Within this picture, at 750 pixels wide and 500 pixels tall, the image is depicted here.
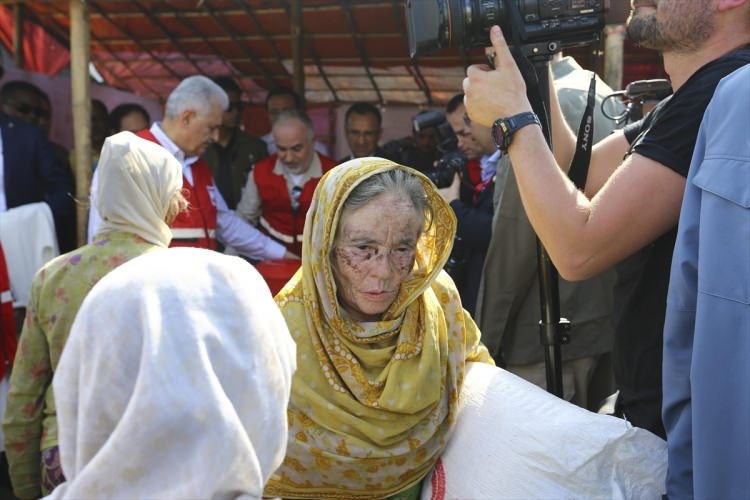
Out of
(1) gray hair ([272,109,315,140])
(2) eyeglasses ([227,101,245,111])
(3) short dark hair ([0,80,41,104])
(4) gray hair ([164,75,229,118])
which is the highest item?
(3) short dark hair ([0,80,41,104])

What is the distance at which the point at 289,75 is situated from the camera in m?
7.15

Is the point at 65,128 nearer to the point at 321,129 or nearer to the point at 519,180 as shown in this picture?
the point at 321,129

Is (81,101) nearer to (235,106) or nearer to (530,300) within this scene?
(235,106)

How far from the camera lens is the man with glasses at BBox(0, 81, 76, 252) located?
4438mm

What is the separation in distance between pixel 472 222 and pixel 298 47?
3270 mm

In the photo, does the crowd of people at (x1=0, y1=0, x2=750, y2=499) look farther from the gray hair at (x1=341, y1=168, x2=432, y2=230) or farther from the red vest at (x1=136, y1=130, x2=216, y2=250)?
the red vest at (x1=136, y1=130, x2=216, y2=250)

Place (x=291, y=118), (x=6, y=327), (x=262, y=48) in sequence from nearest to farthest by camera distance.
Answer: (x=6, y=327) < (x=291, y=118) < (x=262, y=48)

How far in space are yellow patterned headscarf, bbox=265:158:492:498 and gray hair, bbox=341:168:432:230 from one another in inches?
1.0

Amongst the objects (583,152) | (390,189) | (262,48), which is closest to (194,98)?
(390,189)

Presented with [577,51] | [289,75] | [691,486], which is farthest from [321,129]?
[691,486]

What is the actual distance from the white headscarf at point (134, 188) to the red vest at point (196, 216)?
1.16 m

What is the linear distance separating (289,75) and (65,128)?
203 centimetres

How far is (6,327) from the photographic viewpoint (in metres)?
3.75

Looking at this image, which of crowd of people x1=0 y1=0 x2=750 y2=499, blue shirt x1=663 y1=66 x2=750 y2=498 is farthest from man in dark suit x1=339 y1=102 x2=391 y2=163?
blue shirt x1=663 y1=66 x2=750 y2=498
